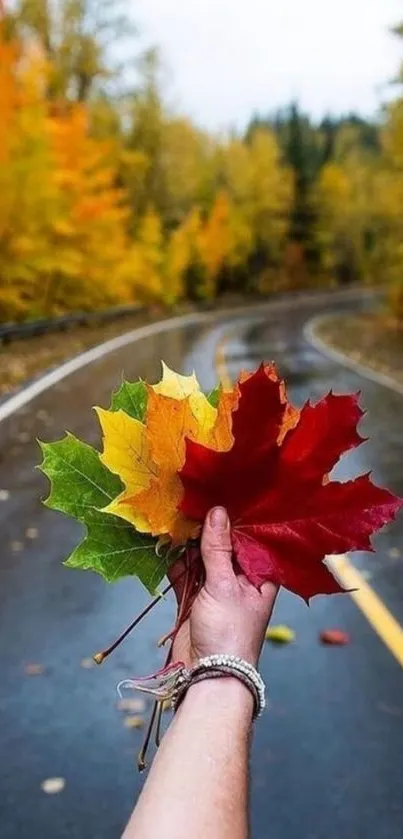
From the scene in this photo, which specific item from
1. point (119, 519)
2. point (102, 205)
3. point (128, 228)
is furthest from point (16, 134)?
point (119, 519)

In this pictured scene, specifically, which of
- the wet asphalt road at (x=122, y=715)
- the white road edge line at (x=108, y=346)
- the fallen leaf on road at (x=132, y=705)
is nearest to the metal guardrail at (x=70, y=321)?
the white road edge line at (x=108, y=346)

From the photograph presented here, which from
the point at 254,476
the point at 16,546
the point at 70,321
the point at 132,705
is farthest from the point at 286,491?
the point at 70,321

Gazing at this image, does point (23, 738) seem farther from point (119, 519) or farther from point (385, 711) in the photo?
point (119, 519)

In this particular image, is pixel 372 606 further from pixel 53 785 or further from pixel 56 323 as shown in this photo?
pixel 56 323

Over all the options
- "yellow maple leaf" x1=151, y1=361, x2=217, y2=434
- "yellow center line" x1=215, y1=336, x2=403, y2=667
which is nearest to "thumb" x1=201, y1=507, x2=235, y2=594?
"yellow maple leaf" x1=151, y1=361, x2=217, y2=434

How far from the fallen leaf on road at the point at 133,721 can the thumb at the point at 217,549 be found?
363 cm

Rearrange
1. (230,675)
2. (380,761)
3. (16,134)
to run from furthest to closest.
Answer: (16,134) → (380,761) → (230,675)

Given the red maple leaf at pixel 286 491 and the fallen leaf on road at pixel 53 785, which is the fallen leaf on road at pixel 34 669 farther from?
the red maple leaf at pixel 286 491

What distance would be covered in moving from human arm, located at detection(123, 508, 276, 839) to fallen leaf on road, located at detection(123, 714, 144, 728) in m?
3.51

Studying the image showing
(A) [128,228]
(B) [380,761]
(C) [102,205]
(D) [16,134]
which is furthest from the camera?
(A) [128,228]

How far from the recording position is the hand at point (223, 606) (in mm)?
1471

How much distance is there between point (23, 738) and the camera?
4.79 m

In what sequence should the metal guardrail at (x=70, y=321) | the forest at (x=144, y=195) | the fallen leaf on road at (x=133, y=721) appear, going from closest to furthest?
the fallen leaf on road at (x=133, y=721), the metal guardrail at (x=70, y=321), the forest at (x=144, y=195)

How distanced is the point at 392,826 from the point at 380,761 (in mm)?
504
